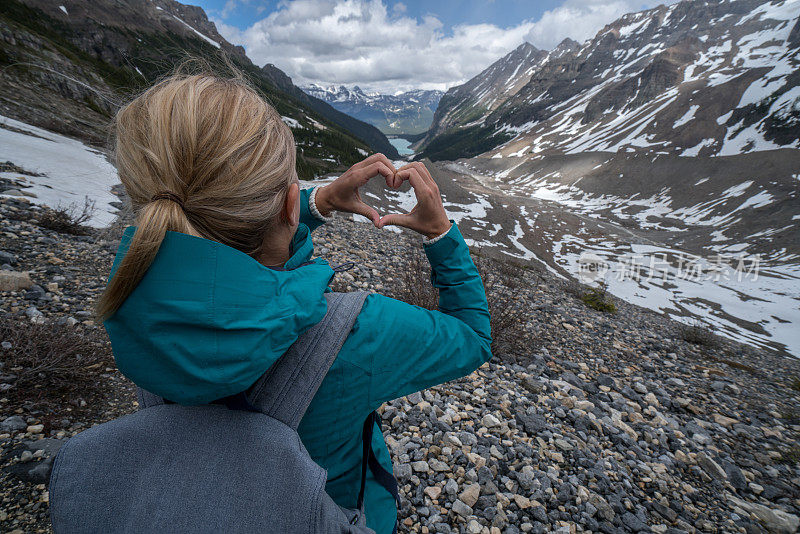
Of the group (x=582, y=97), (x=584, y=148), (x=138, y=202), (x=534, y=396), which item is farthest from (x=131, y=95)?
(x=582, y=97)

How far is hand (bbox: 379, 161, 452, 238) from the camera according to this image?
5.62ft

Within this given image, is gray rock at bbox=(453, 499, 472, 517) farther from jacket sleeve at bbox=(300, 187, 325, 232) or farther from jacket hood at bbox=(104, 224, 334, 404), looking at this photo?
jacket hood at bbox=(104, 224, 334, 404)

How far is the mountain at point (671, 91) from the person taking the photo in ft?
240

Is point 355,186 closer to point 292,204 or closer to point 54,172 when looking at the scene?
point 292,204

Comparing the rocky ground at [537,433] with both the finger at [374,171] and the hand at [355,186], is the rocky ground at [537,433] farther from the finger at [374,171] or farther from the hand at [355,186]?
the finger at [374,171]

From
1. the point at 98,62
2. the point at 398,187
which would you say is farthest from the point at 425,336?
the point at 98,62

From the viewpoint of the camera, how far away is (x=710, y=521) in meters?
3.69

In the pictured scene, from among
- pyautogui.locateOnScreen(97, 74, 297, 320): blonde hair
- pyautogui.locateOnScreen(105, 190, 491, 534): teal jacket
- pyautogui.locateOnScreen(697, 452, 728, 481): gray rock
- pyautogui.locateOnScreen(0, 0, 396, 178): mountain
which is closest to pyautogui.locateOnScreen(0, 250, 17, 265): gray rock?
pyautogui.locateOnScreen(0, 0, 396, 178): mountain

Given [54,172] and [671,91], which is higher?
[671,91]

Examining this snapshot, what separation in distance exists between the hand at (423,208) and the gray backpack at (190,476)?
1.13 m

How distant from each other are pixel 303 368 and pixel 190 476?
0.46 meters

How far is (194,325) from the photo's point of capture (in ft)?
3.13

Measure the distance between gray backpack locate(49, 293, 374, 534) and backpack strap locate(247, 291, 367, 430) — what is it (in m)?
0.05

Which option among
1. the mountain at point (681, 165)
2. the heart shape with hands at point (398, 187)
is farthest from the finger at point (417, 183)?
the mountain at point (681, 165)
